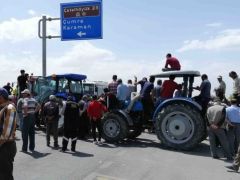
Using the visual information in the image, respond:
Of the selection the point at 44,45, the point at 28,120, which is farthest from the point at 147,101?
the point at 44,45

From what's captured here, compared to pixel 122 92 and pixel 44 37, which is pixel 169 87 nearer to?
pixel 122 92

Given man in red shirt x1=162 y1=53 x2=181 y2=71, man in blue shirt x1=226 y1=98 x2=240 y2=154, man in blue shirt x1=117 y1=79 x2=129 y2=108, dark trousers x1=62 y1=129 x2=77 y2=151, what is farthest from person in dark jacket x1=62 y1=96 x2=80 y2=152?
man in blue shirt x1=226 y1=98 x2=240 y2=154

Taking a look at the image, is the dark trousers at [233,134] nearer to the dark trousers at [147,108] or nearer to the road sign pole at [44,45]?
the dark trousers at [147,108]

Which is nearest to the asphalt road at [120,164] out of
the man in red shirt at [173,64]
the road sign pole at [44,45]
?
the man in red shirt at [173,64]

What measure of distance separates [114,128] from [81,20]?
971 centimetres

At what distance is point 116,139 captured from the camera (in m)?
12.4

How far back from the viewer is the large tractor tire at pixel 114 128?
12258 millimetres

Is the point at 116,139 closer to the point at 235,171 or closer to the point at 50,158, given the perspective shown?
the point at 50,158

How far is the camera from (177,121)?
1150cm

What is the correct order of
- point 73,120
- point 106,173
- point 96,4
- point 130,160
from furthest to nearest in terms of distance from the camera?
point 96,4
point 73,120
point 130,160
point 106,173

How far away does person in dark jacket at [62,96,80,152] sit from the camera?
37.1ft

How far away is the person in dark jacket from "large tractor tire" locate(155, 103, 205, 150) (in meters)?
2.44

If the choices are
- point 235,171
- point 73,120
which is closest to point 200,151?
point 235,171

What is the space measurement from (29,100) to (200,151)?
5362 millimetres
